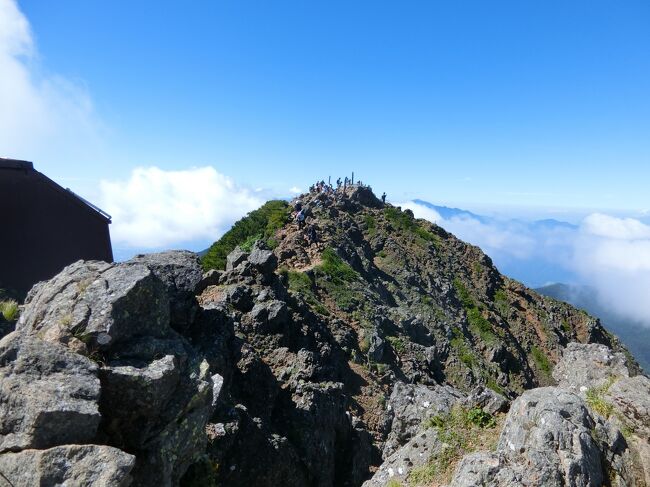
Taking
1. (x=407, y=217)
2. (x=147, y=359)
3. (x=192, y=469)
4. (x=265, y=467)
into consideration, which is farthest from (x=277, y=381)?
(x=407, y=217)

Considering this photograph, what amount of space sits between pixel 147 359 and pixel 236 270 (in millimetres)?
15859

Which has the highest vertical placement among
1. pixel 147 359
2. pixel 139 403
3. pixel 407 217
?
pixel 407 217

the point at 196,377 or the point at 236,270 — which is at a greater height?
the point at 236,270

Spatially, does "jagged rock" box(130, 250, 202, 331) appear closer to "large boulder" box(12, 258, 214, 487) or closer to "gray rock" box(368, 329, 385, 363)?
"large boulder" box(12, 258, 214, 487)

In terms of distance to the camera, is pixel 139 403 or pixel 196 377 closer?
pixel 139 403

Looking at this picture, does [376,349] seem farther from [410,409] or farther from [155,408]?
[155,408]

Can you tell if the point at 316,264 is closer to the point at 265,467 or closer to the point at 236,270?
the point at 236,270

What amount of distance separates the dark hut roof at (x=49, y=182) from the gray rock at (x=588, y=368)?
2621cm

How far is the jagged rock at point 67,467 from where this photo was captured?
22.8 feet

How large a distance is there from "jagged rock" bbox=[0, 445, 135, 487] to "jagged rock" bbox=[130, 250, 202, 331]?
618 cm

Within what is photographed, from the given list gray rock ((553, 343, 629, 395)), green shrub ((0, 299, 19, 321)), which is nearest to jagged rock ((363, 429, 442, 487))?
gray rock ((553, 343, 629, 395))

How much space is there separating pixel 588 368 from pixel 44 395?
1531 cm

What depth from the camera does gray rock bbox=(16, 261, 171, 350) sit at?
926cm

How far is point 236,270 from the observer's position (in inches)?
1002
